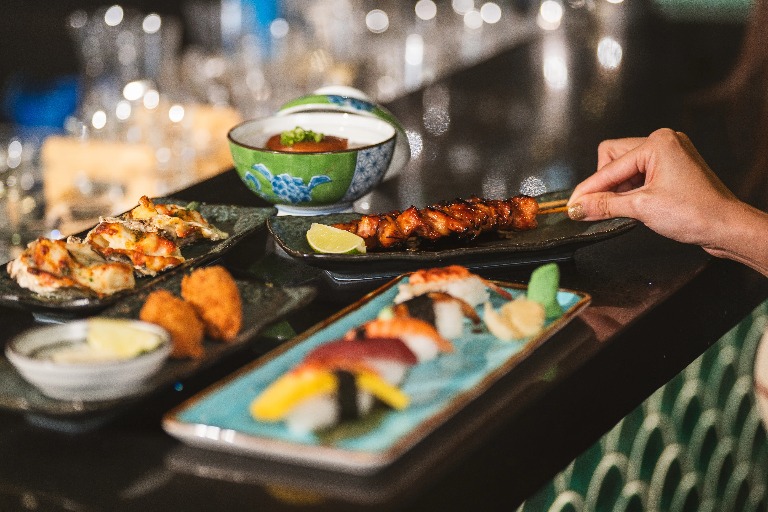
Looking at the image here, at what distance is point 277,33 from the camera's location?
576 cm

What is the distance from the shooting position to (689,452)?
81.0 inches

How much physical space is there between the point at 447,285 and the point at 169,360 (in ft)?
1.24

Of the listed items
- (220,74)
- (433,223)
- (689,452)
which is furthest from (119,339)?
(220,74)

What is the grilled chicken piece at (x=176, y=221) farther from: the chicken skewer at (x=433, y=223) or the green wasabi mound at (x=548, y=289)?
the green wasabi mound at (x=548, y=289)

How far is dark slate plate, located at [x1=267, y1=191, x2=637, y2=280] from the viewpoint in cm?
157

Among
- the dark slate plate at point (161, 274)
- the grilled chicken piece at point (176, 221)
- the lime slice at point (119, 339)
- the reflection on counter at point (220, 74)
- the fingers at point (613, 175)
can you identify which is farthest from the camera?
the reflection on counter at point (220, 74)

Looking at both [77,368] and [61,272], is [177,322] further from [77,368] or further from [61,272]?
[61,272]

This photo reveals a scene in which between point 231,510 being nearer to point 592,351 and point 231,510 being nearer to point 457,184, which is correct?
point 592,351

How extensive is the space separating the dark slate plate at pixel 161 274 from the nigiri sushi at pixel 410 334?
1.20 feet

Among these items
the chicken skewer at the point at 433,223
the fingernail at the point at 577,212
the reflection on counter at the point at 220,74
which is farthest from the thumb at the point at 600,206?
the reflection on counter at the point at 220,74

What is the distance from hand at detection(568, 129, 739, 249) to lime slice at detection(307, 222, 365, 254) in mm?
393

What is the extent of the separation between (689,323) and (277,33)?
4508 millimetres

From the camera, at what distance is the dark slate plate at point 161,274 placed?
1394 mm

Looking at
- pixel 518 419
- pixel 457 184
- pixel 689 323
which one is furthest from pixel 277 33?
pixel 518 419
